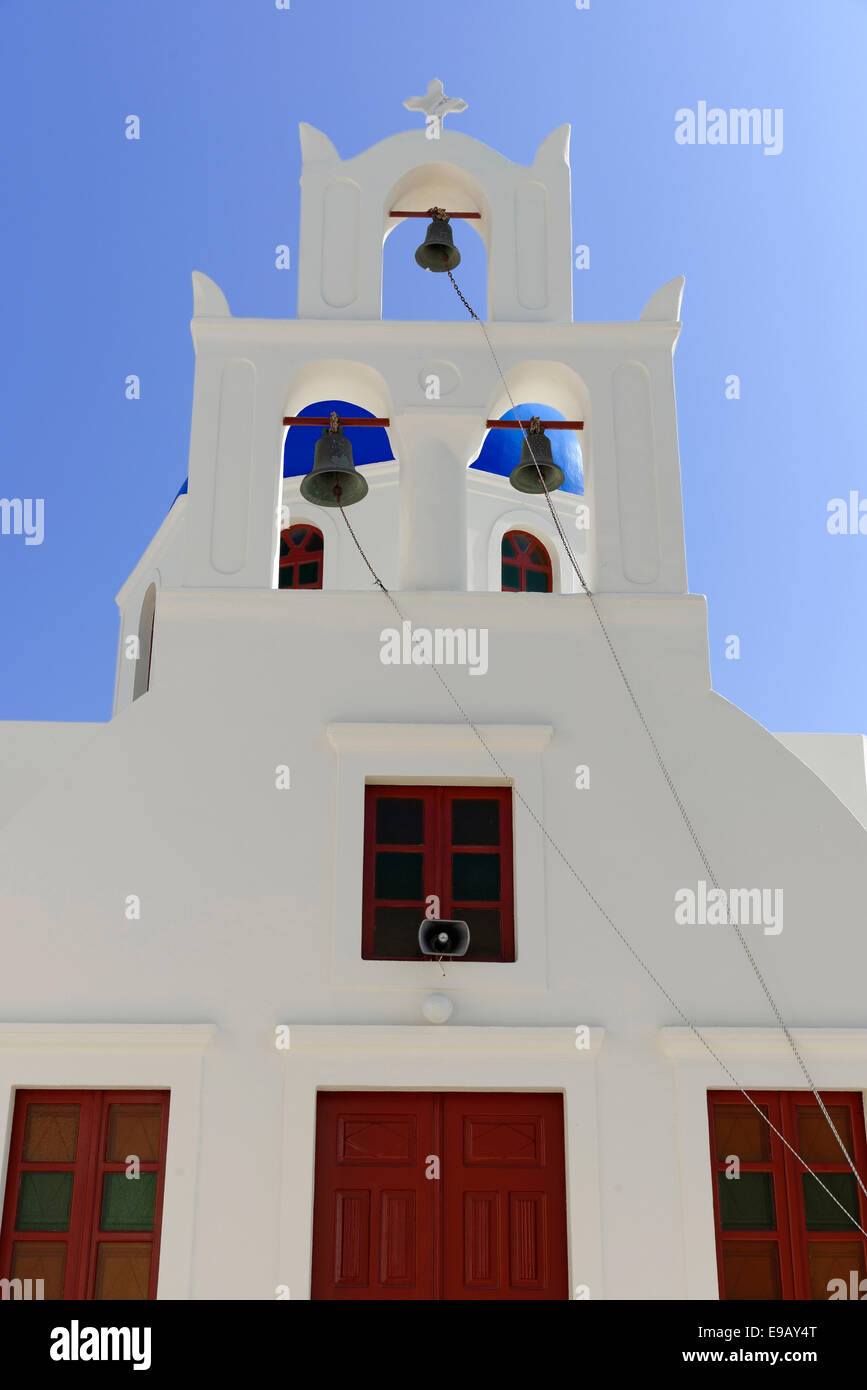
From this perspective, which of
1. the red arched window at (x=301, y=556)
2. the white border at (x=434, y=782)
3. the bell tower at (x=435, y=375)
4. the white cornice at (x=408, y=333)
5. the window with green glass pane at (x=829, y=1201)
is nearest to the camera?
the window with green glass pane at (x=829, y=1201)

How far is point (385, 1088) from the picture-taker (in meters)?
8.17

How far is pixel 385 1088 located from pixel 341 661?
2.62 metres

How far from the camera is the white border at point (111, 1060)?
8062 millimetres

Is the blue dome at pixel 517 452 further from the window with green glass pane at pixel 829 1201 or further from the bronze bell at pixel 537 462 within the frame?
the window with green glass pane at pixel 829 1201

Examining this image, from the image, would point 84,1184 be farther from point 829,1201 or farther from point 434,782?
point 829,1201

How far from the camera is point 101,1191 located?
7.99 metres

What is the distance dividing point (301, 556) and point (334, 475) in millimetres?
5374

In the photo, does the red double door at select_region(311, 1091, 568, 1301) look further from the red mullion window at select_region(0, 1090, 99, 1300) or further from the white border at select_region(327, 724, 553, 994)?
the red mullion window at select_region(0, 1090, 99, 1300)

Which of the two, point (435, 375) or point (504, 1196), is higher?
point (435, 375)

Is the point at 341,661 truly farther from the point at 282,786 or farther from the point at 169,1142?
the point at 169,1142

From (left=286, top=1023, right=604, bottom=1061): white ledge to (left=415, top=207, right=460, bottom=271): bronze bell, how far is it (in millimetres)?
5335

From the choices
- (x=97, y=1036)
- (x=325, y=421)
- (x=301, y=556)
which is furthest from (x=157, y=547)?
(x=97, y=1036)

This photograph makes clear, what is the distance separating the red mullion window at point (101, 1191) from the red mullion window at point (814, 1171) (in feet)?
11.3

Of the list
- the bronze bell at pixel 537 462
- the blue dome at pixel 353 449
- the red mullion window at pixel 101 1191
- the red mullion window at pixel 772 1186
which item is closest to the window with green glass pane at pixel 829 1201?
the red mullion window at pixel 772 1186
